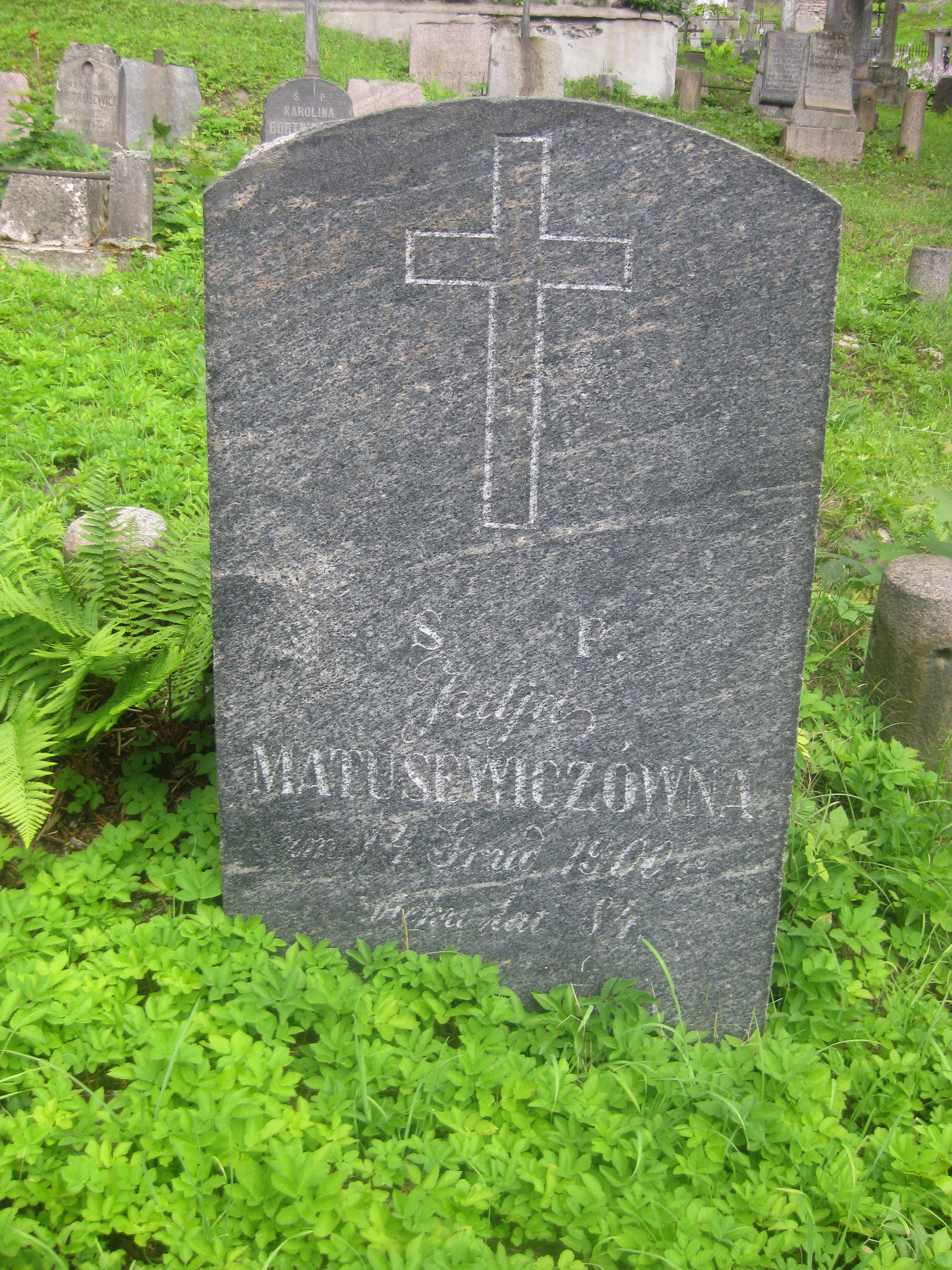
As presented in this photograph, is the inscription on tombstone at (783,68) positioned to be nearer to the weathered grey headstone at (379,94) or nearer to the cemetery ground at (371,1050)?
the weathered grey headstone at (379,94)

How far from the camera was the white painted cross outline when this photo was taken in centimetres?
192

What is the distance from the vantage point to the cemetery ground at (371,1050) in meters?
1.67

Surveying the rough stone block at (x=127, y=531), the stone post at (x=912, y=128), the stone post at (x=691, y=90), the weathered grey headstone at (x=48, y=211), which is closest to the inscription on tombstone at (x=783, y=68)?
the stone post at (x=691, y=90)

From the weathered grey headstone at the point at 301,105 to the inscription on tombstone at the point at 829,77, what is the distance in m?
7.41

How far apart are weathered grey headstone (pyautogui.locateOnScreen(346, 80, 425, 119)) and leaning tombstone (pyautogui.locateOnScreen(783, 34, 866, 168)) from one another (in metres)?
5.19

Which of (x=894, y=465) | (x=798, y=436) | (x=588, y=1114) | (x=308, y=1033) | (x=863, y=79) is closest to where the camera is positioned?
(x=588, y=1114)

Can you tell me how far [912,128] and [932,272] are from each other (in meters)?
7.45

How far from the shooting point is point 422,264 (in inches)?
76.7

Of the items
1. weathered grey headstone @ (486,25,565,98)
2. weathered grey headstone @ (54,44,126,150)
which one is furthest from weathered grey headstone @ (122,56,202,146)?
weathered grey headstone @ (486,25,565,98)

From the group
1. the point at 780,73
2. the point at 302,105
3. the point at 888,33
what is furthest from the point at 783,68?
the point at 302,105

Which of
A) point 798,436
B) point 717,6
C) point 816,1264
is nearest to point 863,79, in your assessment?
point 717,6

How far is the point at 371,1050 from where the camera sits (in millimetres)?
1989

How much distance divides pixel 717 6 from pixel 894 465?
25323 millimetres

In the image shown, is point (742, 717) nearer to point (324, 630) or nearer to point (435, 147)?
point (324, 630)
